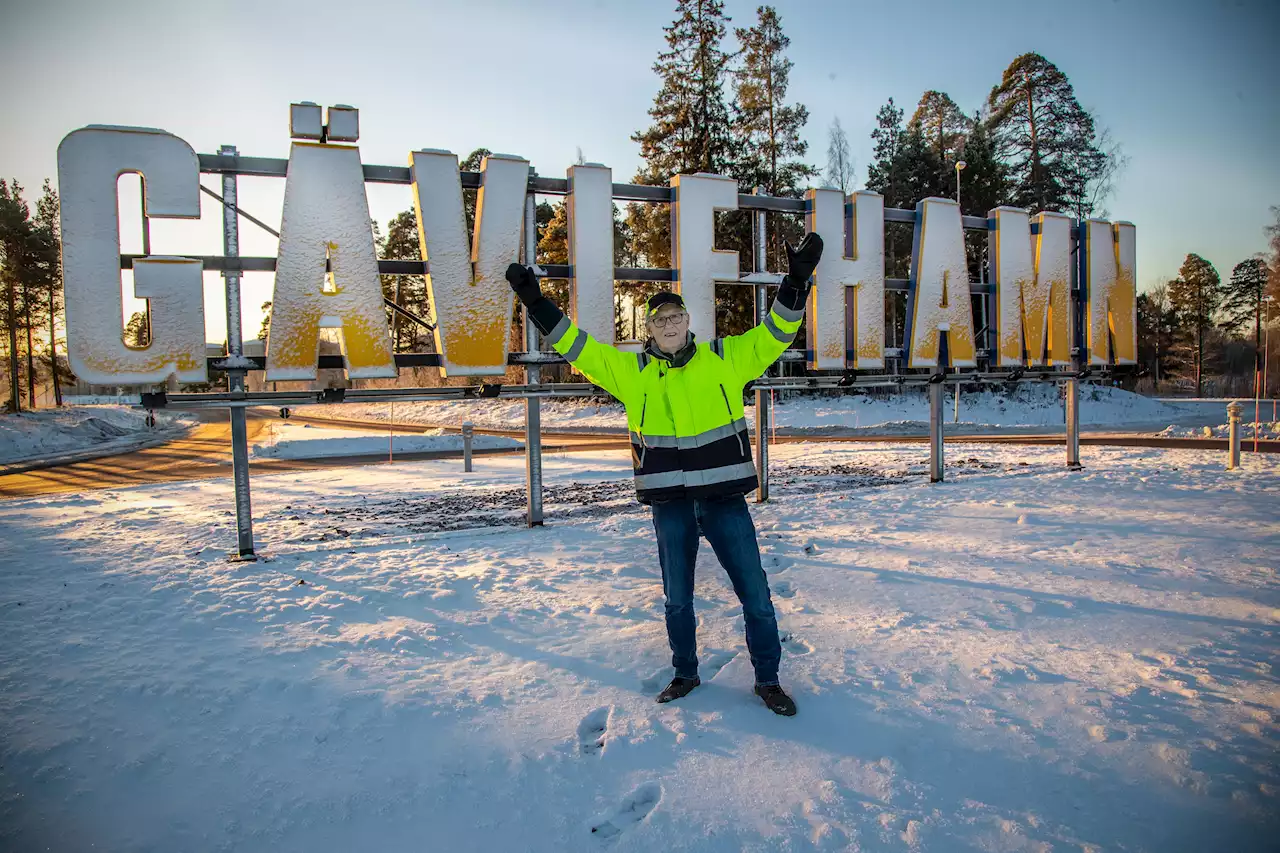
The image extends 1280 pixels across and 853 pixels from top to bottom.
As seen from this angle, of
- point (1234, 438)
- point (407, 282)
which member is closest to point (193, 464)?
point (1234, 438)

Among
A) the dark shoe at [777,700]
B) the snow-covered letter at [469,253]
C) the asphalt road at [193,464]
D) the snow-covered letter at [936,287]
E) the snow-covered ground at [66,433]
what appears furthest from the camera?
the snow-covered ground at [66,433]

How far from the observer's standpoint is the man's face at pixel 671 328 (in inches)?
140

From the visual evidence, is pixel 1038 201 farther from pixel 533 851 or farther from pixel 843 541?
pixel 533 851

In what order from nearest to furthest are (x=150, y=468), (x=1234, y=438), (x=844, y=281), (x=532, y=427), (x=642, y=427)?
(x=642, y=427), (x=532, y=427), (x=844, y=281), (x=1234, y=438), (x=150, y=468)

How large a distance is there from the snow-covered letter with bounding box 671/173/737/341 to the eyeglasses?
15.0 feet

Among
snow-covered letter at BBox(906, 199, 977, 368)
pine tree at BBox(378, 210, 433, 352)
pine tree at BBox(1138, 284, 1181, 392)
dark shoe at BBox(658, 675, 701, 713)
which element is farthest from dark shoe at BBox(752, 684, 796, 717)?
pine tree at BBox(1138, 284, 1181, 392)

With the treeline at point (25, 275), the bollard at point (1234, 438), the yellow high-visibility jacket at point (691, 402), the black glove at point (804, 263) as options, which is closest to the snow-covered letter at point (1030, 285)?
the bollard at point (1234, 438)

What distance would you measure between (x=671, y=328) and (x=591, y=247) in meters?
4.53

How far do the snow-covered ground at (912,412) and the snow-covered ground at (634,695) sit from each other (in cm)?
2012

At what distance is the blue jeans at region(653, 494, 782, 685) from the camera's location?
3443mm

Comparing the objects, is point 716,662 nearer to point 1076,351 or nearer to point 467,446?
point 1076,351

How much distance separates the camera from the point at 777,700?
10.9ft

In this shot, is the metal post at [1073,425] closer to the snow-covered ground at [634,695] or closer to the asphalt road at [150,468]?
the snow-covered ground at [634,695]

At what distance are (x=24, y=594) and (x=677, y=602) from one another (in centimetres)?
540
